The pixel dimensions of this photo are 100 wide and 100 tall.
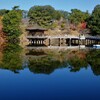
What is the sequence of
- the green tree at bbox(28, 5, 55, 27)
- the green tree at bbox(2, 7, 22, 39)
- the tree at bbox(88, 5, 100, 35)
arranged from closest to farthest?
1. the green tree at bbox(2, 7, 22, 39)
2. the tree at bbox(88, 5, 100, 35)
3. the green tree at bbox(28, 5, 55, 27)

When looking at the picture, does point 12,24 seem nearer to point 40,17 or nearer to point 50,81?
point 40,17

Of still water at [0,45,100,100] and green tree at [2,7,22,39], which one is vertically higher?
green tree at [2,7,22,39]

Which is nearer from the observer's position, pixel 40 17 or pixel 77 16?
pixel 40 17

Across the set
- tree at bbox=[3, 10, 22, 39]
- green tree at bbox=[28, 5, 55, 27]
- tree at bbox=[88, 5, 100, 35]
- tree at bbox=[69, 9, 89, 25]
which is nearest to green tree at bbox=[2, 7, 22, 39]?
tree at bbox=[3, 10, 22, 39]

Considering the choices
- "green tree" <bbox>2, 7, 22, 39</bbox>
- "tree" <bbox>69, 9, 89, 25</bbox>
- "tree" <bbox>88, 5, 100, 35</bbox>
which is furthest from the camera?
"tree" <bbox>69, 9, 89, 25</bbox>

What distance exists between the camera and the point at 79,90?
23.1 metres

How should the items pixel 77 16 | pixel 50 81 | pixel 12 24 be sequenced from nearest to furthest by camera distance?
pixel 50 81 → pixel 12 24 → pixel 77 16

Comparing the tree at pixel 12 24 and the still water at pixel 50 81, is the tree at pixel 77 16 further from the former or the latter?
the still water at pixel 50 81

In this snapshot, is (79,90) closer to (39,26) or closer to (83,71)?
(83,71)

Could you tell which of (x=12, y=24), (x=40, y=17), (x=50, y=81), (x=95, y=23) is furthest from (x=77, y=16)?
(x=50, y=81)

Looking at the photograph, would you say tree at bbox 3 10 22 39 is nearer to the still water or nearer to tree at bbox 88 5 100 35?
tree at bbox 88 5 100 35

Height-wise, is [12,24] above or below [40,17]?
below

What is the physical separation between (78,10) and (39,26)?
18087mm

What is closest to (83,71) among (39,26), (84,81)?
(84,81)
